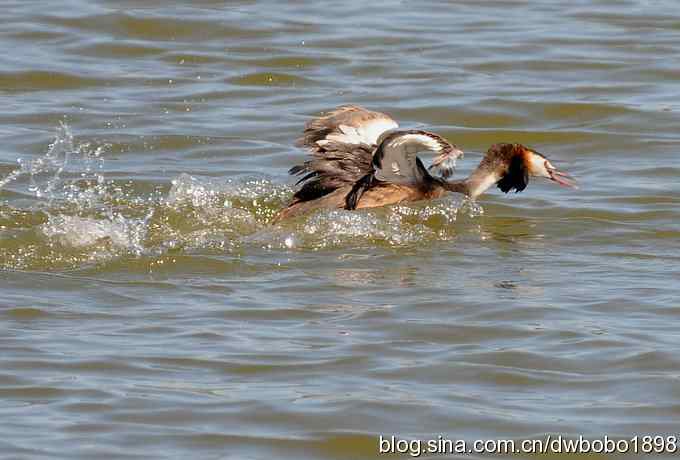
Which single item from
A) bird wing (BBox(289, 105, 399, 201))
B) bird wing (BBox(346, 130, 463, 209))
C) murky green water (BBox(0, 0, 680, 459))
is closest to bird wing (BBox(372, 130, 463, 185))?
bird wing (BBox(346, 130, 463, 209))

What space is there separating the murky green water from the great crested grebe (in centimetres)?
20

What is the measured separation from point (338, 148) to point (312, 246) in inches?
47.6

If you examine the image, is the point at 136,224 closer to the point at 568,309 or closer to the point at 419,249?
the point at 419,249

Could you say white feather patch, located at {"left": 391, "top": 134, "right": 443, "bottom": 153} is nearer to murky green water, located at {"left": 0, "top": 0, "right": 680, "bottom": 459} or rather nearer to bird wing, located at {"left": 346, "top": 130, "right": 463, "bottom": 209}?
bird wing, located at {"left": 346, "top": 130, "right": 463, "bottom": 209}

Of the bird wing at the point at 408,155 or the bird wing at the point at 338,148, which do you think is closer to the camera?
the bird wing at the point at 408,155

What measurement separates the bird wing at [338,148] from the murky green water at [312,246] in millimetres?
363

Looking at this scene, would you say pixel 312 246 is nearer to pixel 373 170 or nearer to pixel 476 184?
pixel 373 170

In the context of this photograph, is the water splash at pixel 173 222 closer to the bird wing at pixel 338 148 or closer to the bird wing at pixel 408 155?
the bird wing at pixel 408 155

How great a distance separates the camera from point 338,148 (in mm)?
10664

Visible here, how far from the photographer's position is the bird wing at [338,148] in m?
10.5

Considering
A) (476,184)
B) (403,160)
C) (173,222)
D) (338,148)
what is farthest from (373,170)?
(173,222)

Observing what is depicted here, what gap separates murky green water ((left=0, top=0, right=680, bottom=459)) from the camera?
690 cm

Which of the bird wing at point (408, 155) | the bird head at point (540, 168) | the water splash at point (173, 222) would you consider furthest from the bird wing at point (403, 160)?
the bird head at point (540, 168)

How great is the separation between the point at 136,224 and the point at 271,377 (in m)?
2.87
